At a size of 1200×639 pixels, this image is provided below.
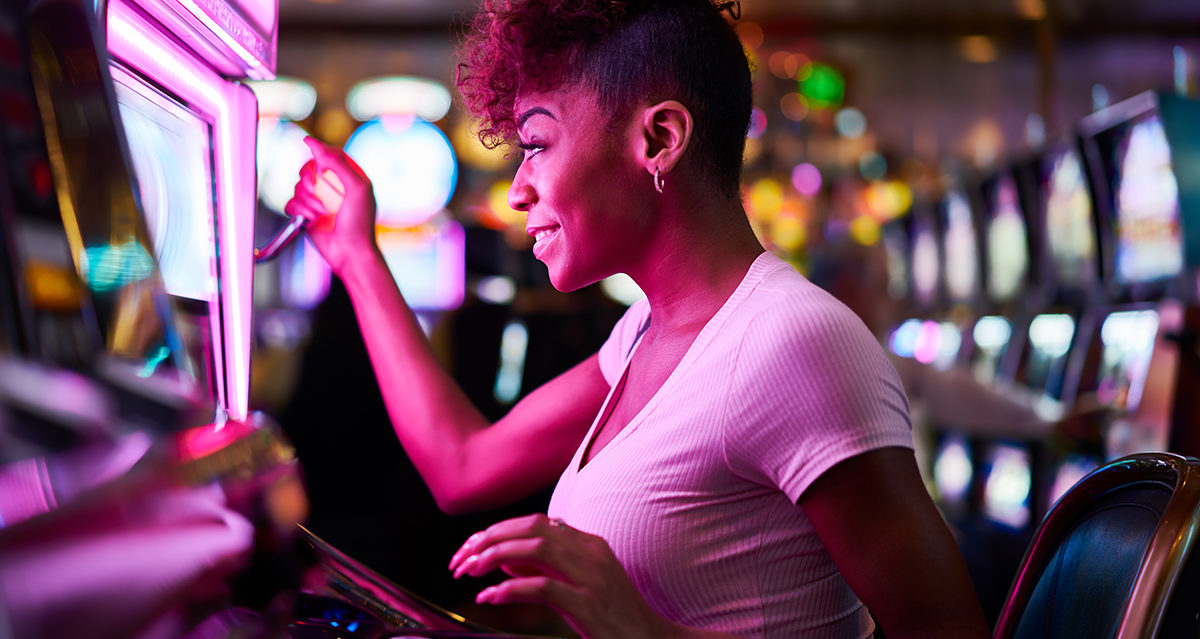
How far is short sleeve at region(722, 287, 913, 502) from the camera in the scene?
2.83 feet

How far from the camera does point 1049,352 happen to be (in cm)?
393

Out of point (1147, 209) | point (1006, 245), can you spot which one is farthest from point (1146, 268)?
point (1006, 245)

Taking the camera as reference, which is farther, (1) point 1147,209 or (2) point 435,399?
(1) point 1147,209

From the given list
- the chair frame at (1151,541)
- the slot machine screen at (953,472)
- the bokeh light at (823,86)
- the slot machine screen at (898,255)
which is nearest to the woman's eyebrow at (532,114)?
the chair frame at (1151,541)

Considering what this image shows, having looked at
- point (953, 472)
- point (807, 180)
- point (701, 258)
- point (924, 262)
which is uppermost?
point (807, 180)

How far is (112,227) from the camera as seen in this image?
1.91 ft

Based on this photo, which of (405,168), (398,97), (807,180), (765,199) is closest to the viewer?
(405,168)

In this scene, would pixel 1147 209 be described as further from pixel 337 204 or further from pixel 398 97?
pixel 398 97

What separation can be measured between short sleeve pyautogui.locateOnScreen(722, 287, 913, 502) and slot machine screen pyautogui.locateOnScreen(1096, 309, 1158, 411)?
2.51m

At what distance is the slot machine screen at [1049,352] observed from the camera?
3.72 m

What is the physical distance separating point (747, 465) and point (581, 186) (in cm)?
32

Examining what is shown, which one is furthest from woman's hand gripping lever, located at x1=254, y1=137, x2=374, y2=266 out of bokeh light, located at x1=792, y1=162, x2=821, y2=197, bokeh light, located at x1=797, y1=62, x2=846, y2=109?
bokeh light, located at x1=792, y1=162, x2=821, y2=197

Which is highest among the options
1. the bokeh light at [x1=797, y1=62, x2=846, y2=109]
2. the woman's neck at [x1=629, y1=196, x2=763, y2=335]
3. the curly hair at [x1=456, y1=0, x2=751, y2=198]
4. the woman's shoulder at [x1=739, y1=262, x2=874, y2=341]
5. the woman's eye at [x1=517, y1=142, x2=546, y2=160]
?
the bokeh light at [x1=797, y1=62, x2=846, y2=109]

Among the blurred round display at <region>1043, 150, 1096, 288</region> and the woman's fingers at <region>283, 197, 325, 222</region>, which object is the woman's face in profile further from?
the blurred round display at <region>1043, 150, 1096, 288</region>
